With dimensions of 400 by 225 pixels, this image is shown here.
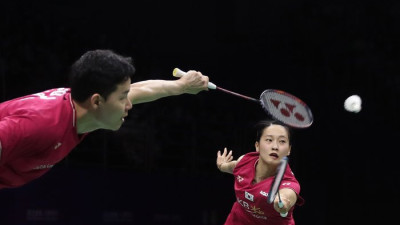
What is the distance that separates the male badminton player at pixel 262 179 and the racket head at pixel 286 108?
288 millimetres

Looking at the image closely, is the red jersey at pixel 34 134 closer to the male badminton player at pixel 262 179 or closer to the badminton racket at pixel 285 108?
the male badminton player at pixel 262 179

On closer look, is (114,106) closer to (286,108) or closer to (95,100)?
(95,100)

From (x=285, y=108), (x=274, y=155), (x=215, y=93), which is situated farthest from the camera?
(x=215, y=93)

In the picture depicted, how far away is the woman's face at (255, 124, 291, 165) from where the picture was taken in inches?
177

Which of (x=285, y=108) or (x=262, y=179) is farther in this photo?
(x=285, y=108)

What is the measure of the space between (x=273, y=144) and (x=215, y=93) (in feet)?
17.2

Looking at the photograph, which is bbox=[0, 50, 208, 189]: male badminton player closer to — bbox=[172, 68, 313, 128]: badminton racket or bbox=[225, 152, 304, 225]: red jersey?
bbox=[225, 152, 304, 225]: red jersey

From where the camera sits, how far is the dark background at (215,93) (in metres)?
8.12

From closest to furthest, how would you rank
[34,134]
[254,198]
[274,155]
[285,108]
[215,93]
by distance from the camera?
[34,134], [254,198], [274,155], [285,108], [215,93]

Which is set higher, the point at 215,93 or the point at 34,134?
the point at 215,93

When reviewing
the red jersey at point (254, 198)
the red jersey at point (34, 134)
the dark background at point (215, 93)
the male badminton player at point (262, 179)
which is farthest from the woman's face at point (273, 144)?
the dark background at point (215, 93)

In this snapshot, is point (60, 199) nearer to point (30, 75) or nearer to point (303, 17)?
point (30, 75)

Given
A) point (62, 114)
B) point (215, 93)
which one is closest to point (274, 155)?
point (62, 114)

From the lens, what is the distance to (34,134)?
8.52 ft
